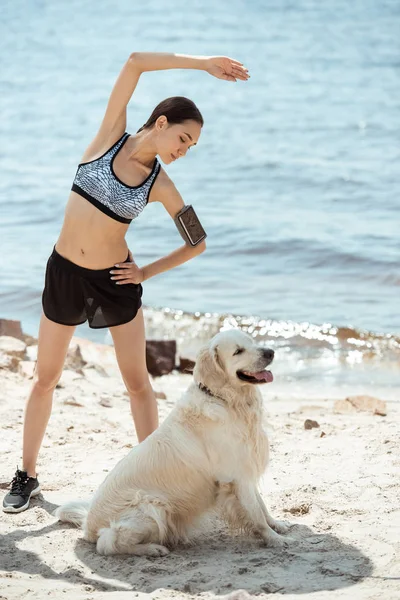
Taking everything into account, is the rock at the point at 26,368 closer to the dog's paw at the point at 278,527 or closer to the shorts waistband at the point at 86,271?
the shorts waistband at the point at 86,271

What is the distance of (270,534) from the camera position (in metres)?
4.34

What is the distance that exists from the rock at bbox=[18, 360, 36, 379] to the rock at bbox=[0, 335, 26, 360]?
1.03 feet

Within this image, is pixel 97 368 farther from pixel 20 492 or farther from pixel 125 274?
pixel 125 274

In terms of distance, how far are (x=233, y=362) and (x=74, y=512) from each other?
3.77 ft

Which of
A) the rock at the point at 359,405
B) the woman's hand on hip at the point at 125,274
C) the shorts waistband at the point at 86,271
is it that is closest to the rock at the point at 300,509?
the woman's hand on hip at the point at 125,274

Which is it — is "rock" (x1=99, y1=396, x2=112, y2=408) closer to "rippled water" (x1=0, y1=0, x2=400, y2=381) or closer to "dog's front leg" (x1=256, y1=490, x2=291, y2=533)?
"dog's front leg" (x1=256, y1=490, x2=291, y2=533)

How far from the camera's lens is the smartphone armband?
14.8ft

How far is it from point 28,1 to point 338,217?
31357 mm

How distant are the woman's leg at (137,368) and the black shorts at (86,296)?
0.22ft

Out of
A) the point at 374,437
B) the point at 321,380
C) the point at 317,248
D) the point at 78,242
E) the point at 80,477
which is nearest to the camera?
the point at 78,242

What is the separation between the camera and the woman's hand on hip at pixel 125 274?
4535mm

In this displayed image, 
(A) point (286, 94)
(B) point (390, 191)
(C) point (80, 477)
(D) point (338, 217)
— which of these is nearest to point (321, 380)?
(C) point (80, 477)

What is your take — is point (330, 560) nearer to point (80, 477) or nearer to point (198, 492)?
point (198, 492)

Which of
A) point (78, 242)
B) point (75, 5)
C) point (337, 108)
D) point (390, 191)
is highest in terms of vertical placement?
point (75, 5)
